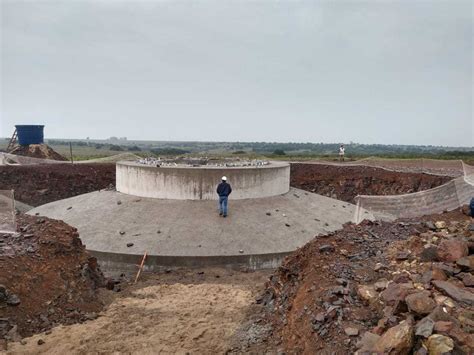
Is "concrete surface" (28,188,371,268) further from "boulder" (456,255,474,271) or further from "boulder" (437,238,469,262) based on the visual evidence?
"boulder" (456,255,474,271)

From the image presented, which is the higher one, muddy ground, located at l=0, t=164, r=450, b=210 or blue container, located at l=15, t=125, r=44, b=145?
blue container, located at l=15, t=125, r=44, b=145

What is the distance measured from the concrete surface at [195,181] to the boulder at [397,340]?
1125 centimetres

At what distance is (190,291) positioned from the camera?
10.9m

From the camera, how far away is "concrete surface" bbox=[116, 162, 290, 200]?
15812mm

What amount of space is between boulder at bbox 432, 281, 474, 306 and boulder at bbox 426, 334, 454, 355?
94 cm

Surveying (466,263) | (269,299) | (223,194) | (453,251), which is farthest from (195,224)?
(466,263)

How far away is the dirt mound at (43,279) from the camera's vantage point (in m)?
7.99

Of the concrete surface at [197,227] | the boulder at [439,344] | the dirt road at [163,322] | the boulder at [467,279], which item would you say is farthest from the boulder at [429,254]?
the concrete surface at [197,227]

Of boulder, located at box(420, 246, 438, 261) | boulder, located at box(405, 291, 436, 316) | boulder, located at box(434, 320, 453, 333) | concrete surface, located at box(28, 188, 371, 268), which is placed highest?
boulder, located at box(420, 246, 438, 261)

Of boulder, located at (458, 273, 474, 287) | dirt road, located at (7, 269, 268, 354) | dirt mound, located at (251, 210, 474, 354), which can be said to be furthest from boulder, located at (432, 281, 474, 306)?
dirt road, located at (7, 269, 268, 354)

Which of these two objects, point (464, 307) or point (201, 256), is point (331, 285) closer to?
point (464, 307)

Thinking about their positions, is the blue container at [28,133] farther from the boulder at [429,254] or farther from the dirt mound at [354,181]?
the boulder at [429,254]

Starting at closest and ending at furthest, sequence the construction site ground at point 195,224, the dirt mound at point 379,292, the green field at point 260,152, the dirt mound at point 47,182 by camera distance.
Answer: the dirt mound at point 379,292, the construction site ground at point 195,224, the dirt mound at point 47,182, the green field at point 260,152

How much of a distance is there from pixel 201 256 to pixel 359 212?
18.1 feet
